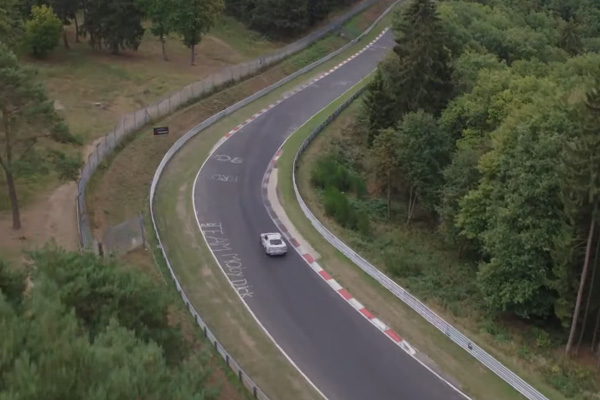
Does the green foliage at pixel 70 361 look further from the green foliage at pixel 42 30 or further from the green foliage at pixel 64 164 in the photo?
the green foliage at pixel 42 30

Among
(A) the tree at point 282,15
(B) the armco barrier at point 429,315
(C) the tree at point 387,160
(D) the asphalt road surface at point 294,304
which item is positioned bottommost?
(D) the asphalt road surface at point 294,304

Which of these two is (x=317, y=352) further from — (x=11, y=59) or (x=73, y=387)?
(x=11, y=59)

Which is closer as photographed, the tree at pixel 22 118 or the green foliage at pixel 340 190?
the tree at pixel 22 118

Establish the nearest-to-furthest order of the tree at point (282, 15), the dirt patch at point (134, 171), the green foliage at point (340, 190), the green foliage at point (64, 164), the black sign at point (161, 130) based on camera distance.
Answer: the green foliage at point (64, 164)
the dirt patch at point (134, 171)
the green foliage at point (340, 190)
the black sign at point (161, 130)
the tree at point (282, 15)

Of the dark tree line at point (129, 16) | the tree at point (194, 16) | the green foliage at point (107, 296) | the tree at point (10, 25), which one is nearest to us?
the green foliage at point (107, 296)

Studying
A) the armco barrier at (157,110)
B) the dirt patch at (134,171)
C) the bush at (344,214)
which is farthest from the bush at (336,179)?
the armco barrier at (157,110)

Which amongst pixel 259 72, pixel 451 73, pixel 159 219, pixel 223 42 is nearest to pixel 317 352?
pixel 159 219

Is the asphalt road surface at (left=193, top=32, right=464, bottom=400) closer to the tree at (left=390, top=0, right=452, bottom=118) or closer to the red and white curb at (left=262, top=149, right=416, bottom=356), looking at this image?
the red and white curb at (left=262, top=149, right=416, bottom=356)
